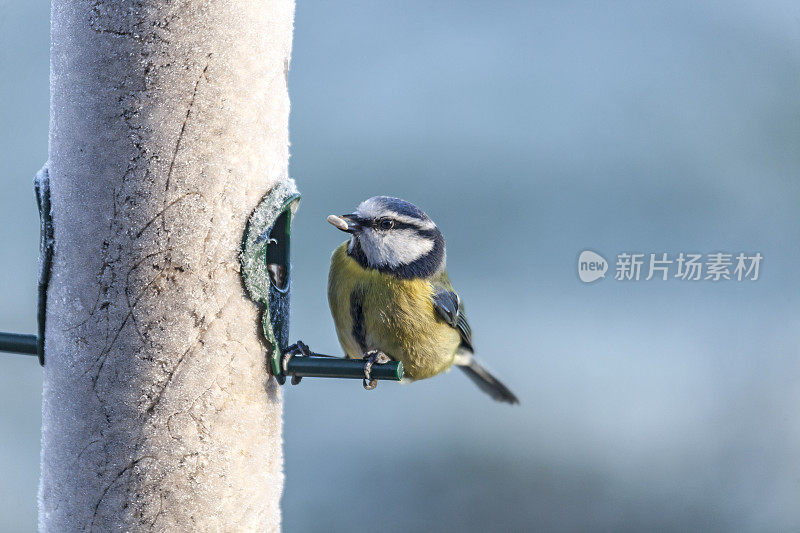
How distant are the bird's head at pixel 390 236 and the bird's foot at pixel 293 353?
0.39 m

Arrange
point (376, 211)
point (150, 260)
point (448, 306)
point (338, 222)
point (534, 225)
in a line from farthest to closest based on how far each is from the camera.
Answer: point (534, 225) < point (448, 306) < point (376, 211) < point (338, 222) < point (150, 260)

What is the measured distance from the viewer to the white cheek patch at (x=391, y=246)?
2246mm

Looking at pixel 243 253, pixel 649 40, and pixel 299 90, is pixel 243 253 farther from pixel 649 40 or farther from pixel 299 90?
pixel 649 40

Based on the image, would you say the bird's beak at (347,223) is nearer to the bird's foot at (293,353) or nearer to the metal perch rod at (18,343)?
the bird's foot at (293,353)

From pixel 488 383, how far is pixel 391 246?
0.92m

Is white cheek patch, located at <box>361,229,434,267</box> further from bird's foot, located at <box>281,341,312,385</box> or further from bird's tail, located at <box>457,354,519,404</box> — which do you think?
bird's tail, located at <box>457,354,519,404</box>

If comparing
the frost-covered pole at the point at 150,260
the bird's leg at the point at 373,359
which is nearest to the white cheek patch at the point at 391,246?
the bird's leg at the point at 373,359

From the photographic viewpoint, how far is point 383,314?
2.25 metres

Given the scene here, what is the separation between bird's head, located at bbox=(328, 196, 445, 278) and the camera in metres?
2.23

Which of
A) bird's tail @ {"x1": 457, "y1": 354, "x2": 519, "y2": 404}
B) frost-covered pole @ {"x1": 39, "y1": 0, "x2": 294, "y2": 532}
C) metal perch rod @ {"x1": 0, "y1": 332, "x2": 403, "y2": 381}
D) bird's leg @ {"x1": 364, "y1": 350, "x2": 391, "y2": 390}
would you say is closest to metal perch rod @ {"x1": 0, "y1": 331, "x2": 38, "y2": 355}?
metal perch rod @ {"x1": 0, "y1": 332, "x2": 403, "y2": 381}

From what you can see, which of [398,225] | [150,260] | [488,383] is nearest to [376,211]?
[398,225]

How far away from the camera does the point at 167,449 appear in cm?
168

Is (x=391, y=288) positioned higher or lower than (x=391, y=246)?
lower

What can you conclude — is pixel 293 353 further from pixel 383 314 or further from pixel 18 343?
pixel 18 343
